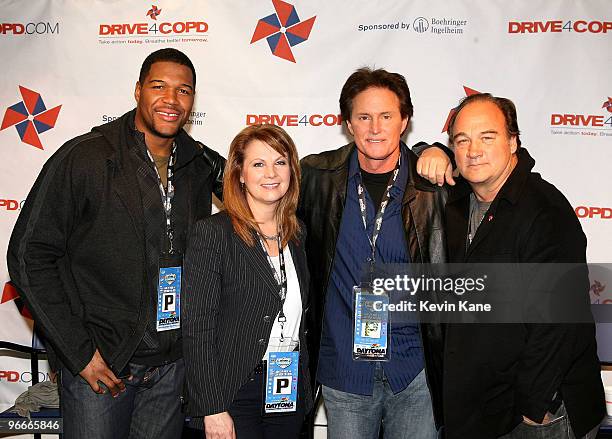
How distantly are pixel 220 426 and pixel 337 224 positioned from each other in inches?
34.9

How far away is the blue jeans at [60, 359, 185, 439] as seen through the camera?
2293 mm

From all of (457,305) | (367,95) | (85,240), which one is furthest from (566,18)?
(85,240)

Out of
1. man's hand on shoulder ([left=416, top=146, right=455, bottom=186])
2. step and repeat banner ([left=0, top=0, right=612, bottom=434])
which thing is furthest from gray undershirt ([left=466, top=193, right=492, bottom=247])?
step and repeat banner ([left=0, top=0, right=612, bottom=434])

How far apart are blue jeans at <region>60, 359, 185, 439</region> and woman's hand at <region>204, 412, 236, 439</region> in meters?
0.44

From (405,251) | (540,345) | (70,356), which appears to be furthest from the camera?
(405,251)

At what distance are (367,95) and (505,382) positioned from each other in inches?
46.2

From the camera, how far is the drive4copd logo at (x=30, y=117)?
160 inches

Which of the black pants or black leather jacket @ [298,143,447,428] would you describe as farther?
black leather jacket @ [298,143,447,428]

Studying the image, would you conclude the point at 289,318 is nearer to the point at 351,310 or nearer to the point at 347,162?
the point at 351,310

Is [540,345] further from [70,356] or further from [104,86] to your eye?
[104,86]

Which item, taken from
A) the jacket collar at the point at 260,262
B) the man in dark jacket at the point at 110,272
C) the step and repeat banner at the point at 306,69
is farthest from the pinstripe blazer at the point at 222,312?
the step and repeat banner at the point at 306,69

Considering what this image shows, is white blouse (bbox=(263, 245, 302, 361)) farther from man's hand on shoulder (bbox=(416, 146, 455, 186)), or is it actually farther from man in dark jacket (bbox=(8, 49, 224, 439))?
man's hand on shoulder (bbox=(416, 146, 455, 186))

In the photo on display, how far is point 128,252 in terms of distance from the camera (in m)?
2.31

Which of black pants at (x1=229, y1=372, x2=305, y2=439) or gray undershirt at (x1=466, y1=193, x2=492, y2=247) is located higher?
gray undershirt at (x1=466, y1=193, x2=492, y2=247)
